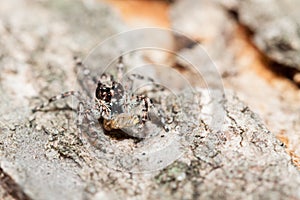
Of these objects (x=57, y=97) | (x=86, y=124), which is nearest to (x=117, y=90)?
(x=86, y=124)

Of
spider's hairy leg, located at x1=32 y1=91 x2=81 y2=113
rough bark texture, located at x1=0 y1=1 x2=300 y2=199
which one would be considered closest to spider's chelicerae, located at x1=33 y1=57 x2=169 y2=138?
spider's hairy leg, located at x1=32 y1=91 x2=81 y2=113

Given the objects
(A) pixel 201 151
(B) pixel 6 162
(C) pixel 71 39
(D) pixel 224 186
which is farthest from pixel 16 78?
(D) pixel 224 186

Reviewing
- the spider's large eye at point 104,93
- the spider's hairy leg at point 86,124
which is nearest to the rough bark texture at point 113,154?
the spider's hairy leg at point 86,124

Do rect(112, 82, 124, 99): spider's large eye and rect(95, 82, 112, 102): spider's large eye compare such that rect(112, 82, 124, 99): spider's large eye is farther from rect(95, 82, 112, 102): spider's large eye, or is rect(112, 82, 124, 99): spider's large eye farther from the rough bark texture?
the rough bark texture

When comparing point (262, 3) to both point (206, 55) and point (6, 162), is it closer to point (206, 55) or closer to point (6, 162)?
point (206, 55)

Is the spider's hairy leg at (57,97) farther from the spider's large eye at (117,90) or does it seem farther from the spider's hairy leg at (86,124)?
the spider's large eye at (117,90)
